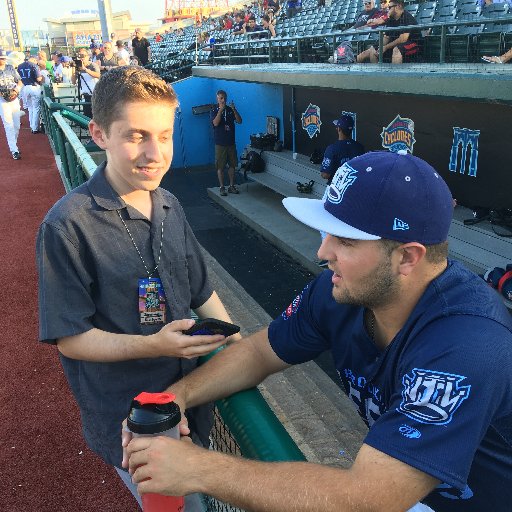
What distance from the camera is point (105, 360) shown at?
57.2 inches

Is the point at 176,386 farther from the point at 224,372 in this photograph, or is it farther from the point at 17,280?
the point at 17,280

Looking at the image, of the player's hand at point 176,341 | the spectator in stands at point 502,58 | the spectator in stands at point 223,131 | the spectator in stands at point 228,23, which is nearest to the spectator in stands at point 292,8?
the spectator in stands at point 228,23

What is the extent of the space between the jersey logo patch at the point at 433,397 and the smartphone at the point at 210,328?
1.81 ft

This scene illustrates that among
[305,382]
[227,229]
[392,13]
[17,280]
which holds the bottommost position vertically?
[227,229]

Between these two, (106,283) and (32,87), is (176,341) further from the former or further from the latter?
(32,87)

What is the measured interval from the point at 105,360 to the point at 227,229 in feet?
29.3

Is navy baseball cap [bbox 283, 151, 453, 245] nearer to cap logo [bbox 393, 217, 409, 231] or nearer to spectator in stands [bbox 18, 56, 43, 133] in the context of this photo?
cap logo [bbox 393, 217, 409, 231]

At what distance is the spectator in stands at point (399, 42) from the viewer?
7.34 metres

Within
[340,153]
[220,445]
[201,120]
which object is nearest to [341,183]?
[220,445]

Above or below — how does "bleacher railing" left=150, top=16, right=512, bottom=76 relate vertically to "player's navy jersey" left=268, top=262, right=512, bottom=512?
above

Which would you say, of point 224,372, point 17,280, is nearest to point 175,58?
point 17,280

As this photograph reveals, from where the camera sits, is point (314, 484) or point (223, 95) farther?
point (223, 95)

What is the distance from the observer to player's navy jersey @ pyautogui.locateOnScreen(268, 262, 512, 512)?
4.01ft

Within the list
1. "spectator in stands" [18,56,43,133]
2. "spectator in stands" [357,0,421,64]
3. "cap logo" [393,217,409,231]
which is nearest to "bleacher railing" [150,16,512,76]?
"spectator in stands" [357,0,421,64]
